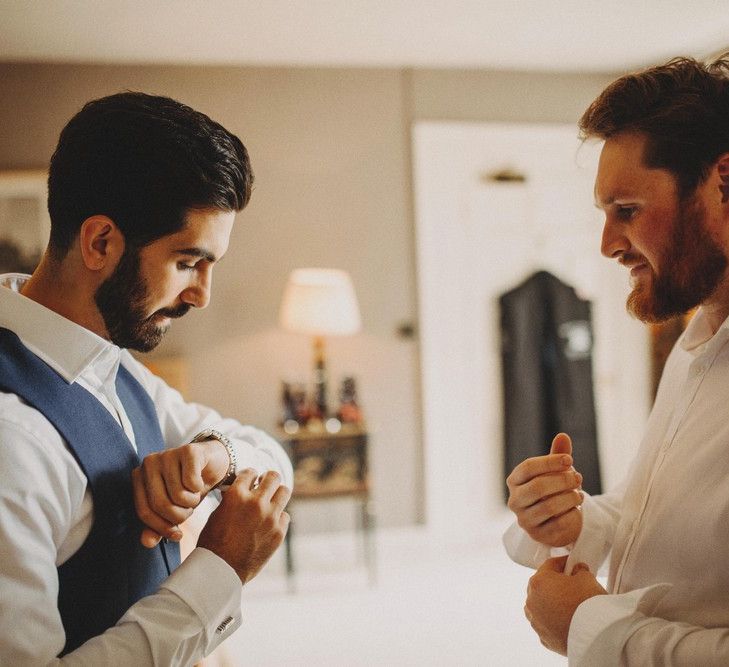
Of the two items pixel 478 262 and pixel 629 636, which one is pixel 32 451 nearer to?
pixel 629 636

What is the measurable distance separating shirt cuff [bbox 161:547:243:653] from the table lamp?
247 centimetres

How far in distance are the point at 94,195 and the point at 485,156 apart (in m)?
3.35

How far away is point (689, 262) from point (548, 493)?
1.55ft

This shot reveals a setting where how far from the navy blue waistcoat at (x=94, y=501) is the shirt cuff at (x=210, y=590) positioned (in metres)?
0.10

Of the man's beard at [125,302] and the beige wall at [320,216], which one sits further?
the beige wall at [320,216]

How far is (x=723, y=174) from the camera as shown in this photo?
1135 millimetres

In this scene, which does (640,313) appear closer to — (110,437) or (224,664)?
(110,437)

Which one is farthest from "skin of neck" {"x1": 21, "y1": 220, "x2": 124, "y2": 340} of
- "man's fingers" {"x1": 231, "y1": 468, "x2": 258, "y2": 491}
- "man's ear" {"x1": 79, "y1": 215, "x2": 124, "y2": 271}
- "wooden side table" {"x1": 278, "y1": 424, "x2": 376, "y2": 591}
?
"wooden side table" {"x1": 278, "y1": 424, "x2": 376, "y2": 591}

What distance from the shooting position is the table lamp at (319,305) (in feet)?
11.3

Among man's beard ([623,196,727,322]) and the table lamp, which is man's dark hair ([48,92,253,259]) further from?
the table lamp

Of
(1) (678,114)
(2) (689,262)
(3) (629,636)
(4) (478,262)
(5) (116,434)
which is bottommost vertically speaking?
(3) (629,636)

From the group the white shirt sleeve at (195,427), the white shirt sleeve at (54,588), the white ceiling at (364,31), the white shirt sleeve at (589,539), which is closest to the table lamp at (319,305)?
the white ceiling at (364,31)

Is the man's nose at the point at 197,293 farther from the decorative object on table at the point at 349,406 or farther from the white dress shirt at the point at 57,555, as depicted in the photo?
the decorative object on table at the point at 349,406

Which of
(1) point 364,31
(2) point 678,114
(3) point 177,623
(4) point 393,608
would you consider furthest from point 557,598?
(1) point 364,31
